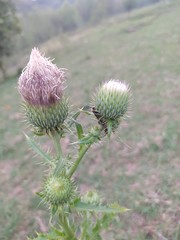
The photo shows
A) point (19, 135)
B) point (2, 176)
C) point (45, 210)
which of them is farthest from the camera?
point (19, 135)

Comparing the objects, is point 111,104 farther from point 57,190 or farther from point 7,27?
point 7,27

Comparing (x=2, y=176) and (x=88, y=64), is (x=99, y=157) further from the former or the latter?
(x=88, y=64)

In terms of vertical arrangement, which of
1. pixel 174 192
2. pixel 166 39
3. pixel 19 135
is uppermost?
pixel 174 192

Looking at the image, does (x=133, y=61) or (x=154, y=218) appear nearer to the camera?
(x=154, y=218)

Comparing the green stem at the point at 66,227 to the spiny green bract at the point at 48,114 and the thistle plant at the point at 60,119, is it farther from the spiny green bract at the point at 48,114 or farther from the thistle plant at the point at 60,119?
the spiny green bract at the point at 48,114

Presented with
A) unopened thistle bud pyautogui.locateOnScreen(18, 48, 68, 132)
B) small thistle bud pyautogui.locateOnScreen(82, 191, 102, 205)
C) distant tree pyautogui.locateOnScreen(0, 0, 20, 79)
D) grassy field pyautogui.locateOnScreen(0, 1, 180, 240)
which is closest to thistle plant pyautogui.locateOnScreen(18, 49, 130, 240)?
unopened thistle bud pyautogui.locateOnScreen(18, 48, 68, 132)

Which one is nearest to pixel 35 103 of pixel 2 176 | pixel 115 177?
pixel 115 177
